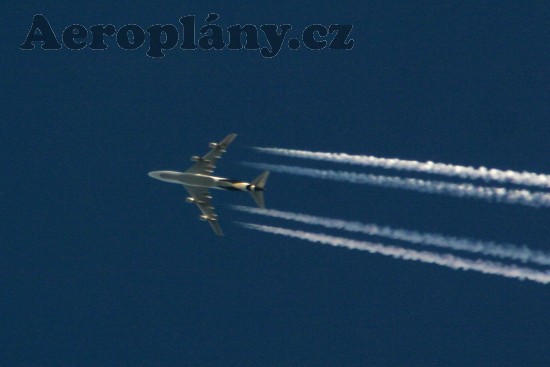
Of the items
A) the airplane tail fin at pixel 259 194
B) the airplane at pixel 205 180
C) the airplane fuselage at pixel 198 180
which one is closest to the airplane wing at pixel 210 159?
the airplane at pixel 205 180

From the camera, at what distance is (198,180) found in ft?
258

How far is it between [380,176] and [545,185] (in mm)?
12634

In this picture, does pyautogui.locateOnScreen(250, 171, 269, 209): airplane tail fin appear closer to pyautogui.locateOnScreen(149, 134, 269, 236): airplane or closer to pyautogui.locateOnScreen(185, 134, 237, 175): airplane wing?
pyautogui.locateOnScreen(149, 134, 269, 236): airplane

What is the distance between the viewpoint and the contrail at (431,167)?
215 ft

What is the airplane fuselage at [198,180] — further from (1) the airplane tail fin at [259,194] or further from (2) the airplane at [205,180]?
(1) the airplane tail fin at [259,194]

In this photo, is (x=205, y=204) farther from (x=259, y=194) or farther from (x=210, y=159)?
(x=259, y=194)

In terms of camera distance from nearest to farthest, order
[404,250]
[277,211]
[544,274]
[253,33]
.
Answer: [544,274] < [404,250] < [277,211] < [253,33]

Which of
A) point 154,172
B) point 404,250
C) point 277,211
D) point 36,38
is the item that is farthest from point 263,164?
point 36,38

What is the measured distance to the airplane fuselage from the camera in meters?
76.2

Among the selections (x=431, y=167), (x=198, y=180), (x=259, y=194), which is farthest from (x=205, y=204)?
(x=431, y=167)

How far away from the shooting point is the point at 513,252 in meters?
63.2

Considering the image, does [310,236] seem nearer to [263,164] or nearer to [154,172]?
[263,164]

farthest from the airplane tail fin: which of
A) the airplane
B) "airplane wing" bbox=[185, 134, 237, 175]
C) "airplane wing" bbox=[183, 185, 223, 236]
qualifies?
"airplane wing" bbox=[183, 185, 223, 236]

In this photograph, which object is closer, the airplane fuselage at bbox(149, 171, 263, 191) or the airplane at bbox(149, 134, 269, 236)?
the airplane fuselage at bbox(149, 171, 263, 191)
